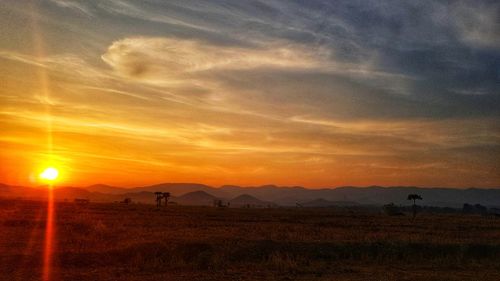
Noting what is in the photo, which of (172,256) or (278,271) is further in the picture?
(172,256)

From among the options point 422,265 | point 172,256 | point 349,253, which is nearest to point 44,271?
point 172,256

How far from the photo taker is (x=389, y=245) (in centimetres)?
2977

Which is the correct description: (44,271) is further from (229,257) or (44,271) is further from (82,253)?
(229,257)

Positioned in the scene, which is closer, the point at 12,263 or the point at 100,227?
the point at 12,263

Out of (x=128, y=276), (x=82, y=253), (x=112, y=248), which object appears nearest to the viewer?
(x=128, y=276)

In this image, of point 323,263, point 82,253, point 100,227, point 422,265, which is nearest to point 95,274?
point 82,253

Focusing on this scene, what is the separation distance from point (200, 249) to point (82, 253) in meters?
5.63

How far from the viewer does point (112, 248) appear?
85.8 ft

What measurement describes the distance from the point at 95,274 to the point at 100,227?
20136 mm

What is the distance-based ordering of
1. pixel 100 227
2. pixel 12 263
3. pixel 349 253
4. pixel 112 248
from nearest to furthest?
pixel 12 263 < pixel 112 248 < pixel 349 253 < pixel 100 227

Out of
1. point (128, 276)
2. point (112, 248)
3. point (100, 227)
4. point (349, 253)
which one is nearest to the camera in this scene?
point (128, 276)

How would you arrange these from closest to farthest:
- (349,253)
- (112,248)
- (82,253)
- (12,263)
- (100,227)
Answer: (12,263), (82,253), (112,248), (349,253), (100,227)

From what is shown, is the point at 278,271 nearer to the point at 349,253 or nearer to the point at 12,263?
the point at 349,253

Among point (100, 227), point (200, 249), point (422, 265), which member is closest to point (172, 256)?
point (200, 249)
